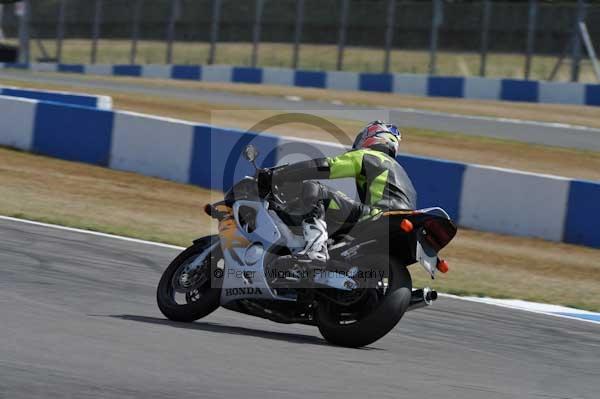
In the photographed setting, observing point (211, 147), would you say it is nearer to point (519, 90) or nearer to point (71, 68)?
point (519, 90)

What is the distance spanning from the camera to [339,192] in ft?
23.1

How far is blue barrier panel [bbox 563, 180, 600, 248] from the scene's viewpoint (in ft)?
42.2

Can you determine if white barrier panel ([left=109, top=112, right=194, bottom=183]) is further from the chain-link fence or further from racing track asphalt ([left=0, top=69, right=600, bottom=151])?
the chain-link fence

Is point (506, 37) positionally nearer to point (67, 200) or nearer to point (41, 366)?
point (67, 200)

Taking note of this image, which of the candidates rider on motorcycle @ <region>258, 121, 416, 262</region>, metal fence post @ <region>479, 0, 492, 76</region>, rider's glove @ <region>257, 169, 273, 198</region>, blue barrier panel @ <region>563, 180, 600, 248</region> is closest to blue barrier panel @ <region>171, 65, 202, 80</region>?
metal fence post @ <region>479, 0, 492, 76</region>

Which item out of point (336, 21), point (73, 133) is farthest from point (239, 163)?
point (336, 21)

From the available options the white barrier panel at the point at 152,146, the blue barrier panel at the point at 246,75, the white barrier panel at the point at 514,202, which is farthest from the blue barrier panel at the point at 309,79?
the white barrier panel at the point at 514,202

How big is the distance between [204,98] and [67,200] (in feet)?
45.4

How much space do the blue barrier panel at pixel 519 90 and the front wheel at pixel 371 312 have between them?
21805mm

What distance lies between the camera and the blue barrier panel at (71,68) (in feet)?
131

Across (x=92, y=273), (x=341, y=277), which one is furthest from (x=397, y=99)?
(x=341, y=277)

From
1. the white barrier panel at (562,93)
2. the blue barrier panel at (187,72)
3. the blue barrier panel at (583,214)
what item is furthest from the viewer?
the blue barrier panel at (187,72)

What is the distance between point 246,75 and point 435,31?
7.14 metres

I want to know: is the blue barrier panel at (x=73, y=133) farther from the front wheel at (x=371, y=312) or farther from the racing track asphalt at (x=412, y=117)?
the front wheel at (x=371, y=312)
